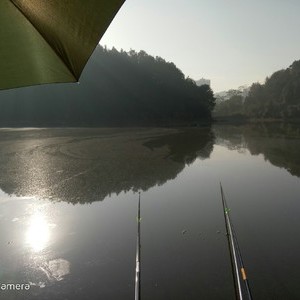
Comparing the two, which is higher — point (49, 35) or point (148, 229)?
point (49, 35)

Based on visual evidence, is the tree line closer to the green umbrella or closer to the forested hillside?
the forested hillside

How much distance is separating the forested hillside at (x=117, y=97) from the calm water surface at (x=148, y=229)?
215 ft

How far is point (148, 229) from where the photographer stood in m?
8.88

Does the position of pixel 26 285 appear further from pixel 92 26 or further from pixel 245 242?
pixel 92 26

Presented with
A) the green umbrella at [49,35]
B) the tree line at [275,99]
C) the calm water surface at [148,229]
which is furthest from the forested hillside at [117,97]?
the green umbrella at [49,35]

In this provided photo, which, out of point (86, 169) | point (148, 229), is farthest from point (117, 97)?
point (148, 229)

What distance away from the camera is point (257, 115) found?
102m

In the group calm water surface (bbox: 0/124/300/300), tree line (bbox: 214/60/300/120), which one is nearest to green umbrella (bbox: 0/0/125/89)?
calm water surface (bbox: 0/124/300/300)

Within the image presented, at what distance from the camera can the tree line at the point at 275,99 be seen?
9994cm

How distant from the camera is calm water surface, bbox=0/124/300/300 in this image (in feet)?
19.8

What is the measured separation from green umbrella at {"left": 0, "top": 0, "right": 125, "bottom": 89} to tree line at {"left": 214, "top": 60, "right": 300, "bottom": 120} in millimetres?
99696

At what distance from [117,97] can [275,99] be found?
195 feet

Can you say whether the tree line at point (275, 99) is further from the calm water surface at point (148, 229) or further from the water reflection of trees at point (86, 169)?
the calm water surface at point (148, 229)

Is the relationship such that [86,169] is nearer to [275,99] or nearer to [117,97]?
[117,97]
